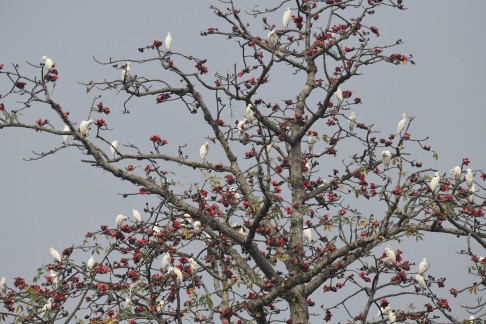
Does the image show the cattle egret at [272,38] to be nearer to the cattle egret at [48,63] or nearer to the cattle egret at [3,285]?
the cattle egret at [48,63]

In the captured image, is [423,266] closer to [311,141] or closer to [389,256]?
[389,256]

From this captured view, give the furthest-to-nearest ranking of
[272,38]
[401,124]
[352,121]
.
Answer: [272,38] → [352,121] → [401,124]

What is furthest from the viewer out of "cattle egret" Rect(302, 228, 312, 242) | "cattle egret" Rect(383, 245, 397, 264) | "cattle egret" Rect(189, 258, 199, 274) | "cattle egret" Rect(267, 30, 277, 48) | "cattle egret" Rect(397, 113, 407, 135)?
"cattle egret" Rect(267, 30, 277, 48)

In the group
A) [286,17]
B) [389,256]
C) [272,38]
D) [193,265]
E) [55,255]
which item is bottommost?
[193,265]

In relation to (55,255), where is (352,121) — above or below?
above

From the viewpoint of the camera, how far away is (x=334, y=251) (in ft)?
40.5

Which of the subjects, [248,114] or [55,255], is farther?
[248,114]

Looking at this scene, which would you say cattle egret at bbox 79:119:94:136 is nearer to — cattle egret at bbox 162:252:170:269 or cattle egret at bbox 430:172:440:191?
cattle egret at bbox 162:252:170:269

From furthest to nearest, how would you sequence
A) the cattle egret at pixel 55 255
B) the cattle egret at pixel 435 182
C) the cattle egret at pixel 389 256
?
1. the cattle egret at pixel 55 255
2. the cattle egret at pixel 389 256
3. the cattle egret at pixel 435 182

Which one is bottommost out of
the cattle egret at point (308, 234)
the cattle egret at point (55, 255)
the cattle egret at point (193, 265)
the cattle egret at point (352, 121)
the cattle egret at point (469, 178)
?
the cattle egret at point (193, 265)

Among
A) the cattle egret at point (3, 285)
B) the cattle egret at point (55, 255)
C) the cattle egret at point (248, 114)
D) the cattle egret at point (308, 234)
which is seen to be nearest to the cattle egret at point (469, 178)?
the cattle egret at point (308, 234)

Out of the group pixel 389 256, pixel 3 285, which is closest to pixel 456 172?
pixel 389 256

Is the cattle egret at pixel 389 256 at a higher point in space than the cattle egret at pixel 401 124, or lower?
lower

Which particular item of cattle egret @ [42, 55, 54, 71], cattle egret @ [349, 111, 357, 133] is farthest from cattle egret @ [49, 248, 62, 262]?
cattle egret @ [349, 111, 357, 133]
